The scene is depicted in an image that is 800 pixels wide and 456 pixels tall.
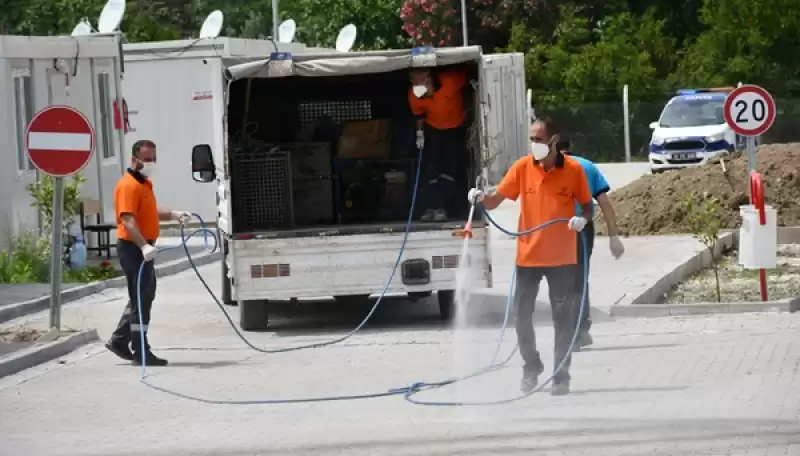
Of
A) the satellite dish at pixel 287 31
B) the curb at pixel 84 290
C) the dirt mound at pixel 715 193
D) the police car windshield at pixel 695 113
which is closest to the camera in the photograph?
the curb at pixel 84 290

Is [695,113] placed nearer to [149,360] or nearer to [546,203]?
[149,360]

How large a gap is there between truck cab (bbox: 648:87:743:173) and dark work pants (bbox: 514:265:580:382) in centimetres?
2824

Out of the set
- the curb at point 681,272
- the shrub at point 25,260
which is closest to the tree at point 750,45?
the curb at point 681,272

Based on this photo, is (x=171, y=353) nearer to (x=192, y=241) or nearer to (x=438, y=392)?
(x=438, y=392)

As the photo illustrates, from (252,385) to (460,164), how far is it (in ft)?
17.2

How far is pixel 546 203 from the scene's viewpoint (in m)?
11.8

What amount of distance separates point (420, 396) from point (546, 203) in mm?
1581

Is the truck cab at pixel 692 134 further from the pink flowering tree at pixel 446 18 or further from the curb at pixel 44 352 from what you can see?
the curb at pixel 44 352

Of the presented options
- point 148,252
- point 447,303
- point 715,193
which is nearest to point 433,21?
point 715,193

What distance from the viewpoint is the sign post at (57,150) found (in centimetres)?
1616

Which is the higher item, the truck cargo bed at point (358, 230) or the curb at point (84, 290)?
the truck cargo bed at point (358, 230)

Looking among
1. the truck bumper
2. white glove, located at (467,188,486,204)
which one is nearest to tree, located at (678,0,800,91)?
the truck bumper

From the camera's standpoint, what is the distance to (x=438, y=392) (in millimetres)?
12141

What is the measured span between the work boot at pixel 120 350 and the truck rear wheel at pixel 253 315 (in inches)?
88.8
